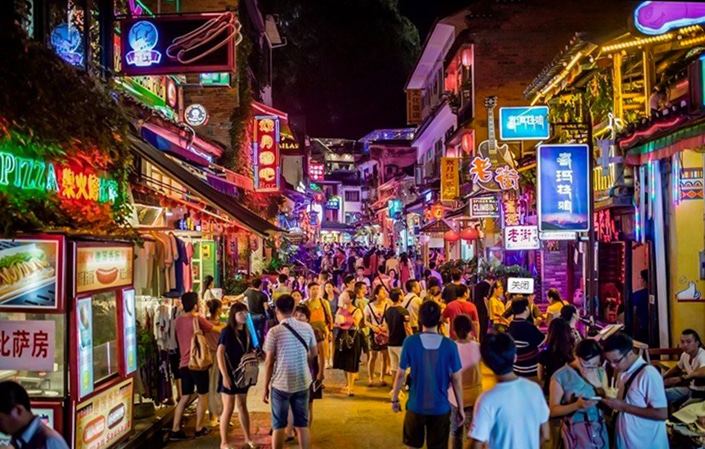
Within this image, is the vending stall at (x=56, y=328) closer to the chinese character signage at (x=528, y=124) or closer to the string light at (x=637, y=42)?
the string light at (x=637, y=42)

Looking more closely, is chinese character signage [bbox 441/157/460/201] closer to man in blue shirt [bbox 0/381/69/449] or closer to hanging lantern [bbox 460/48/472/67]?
hanging lantern [bbox 460/48/472/67]

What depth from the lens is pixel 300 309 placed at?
8727mm

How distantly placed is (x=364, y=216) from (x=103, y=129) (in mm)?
69676

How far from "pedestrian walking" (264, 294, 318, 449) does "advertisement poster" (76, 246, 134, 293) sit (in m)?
1.82

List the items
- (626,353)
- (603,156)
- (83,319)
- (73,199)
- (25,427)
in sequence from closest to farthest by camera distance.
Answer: (25,427) → (626,353) → (83,319) → (73,199) → (603,156)

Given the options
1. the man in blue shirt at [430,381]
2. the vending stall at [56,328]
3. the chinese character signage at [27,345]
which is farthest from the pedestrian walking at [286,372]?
the chinese character signage at [27,345]

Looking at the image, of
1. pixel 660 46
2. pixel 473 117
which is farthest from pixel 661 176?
pixel 473 117

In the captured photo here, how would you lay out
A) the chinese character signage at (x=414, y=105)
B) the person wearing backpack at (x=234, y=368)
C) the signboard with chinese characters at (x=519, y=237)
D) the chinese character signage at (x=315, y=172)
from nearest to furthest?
the person wearing backpack at (x=234, y=368), the signboard with chinese characters at (x=519, y=237), the chinese character signage at (x=414, y=105), the chinese character signage at (x=315, y=172)

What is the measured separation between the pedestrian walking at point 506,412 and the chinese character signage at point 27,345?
3995mm

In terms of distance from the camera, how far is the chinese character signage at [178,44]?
9930 mm

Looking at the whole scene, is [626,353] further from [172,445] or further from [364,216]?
[364,216]

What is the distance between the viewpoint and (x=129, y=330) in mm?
7496

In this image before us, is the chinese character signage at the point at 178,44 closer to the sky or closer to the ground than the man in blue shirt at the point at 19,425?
closer to the sky

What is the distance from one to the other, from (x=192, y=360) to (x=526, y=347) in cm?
427
